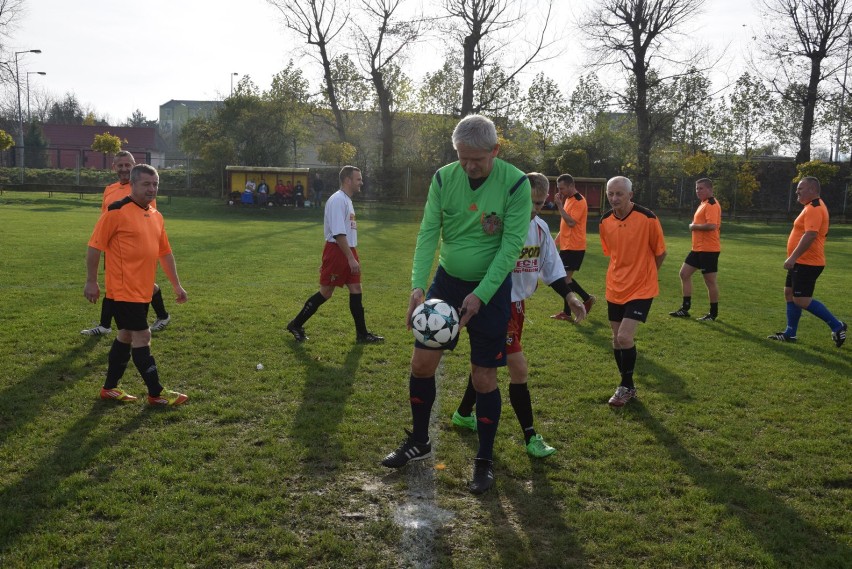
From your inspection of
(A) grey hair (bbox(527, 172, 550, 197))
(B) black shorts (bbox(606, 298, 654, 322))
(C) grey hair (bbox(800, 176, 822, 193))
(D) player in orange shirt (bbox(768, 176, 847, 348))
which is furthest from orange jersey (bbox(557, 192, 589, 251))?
(A) grey hair (bbox(527, 172, 550, 197))

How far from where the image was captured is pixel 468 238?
3.87m

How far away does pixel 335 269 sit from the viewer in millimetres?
7520

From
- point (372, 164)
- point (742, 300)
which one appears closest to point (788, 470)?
point (742, 300)

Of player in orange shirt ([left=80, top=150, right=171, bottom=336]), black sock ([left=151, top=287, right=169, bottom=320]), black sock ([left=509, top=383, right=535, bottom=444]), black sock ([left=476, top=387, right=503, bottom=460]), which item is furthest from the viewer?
black sock ([left=151, top=287, right=169, bottom=320])

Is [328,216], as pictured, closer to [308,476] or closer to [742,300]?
[308,476]

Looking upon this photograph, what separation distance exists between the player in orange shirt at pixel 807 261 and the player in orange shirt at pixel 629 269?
319 centimetres

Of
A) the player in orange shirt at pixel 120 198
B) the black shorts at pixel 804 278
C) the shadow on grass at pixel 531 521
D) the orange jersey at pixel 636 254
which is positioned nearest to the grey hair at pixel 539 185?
the orange jersey at pixel 636 254

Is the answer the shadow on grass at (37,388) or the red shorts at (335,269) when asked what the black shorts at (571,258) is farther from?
the shadow on grass at (37,388)

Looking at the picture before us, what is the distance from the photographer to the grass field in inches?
131

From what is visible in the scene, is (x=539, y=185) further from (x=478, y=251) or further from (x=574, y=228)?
(x=574, y=228)

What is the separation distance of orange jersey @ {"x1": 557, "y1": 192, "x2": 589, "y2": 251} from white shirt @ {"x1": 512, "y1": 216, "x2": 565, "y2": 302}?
5339 millimetres

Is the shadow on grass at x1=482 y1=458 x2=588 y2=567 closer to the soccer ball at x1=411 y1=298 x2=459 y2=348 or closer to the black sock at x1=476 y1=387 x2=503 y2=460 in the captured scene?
the black sock at x1=476 y1=387 x2=503 y2=460

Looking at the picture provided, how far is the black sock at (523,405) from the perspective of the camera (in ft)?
15.0

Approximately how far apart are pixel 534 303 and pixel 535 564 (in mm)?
7620
